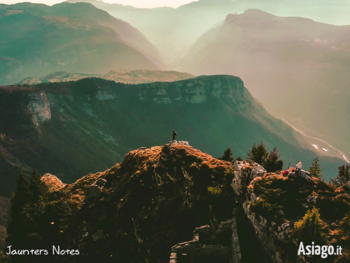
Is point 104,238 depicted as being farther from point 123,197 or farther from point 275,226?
point 275,226

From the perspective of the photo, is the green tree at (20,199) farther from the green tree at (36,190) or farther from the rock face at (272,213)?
the rock face at (272,213)

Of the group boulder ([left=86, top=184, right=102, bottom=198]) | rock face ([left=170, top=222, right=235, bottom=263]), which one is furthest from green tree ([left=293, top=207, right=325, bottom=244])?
boulder ([left=86, top=184, right=102, bottom=198])

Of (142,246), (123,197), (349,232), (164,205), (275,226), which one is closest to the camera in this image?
(349,232)

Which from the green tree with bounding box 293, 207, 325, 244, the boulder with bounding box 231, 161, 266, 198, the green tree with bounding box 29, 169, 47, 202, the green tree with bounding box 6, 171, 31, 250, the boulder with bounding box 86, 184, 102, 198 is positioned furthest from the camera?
the green tree with bounding box 29, 169, 47, 202

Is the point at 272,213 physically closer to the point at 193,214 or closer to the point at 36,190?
the point at 193,214

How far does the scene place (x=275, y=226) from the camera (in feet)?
81.9

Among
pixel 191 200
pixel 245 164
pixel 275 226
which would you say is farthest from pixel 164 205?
pixel 275 226

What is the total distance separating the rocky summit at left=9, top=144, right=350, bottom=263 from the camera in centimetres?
2469

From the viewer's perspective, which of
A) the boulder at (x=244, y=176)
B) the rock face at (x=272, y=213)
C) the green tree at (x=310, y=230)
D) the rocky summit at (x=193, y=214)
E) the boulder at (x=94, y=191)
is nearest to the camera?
the green tree at (x=310, y=230)

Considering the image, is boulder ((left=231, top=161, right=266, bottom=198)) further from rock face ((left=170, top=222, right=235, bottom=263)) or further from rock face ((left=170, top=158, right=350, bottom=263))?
rock face ((left=170, top=222, right=235, bottom=263))

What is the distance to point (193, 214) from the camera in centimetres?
3406

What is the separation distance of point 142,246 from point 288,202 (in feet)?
70.1

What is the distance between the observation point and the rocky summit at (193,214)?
24.7 m

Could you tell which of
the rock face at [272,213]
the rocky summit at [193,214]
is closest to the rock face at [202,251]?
the rock face at [272,213]
